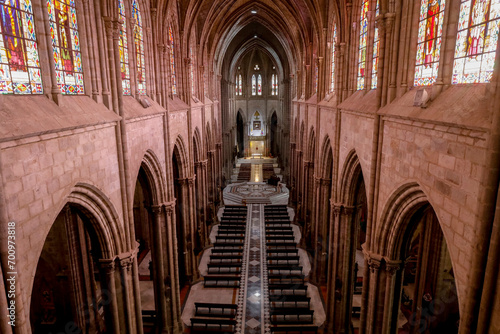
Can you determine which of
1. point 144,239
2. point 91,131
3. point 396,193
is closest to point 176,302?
point 144,239

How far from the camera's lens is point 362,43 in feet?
36.7

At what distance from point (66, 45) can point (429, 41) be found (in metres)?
8.05

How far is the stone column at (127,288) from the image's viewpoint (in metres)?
8.93

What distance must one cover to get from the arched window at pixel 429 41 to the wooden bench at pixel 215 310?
1101 cm

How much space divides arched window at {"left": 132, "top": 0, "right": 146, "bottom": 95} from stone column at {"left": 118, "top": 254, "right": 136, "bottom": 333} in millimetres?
5648

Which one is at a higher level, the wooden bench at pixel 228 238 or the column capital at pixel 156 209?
the column capital at pixel 156 209

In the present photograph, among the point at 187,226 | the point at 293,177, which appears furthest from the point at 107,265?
the point at 293,177

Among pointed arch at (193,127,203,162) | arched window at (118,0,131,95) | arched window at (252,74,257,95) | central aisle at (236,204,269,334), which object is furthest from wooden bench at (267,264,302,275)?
arched window at (252,74,257,95)

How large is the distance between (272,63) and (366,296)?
39.6m

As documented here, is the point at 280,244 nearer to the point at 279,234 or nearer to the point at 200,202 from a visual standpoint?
the point at 279,234

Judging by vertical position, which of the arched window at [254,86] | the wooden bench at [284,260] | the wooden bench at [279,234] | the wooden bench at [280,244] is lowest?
the wooden bench at [284,260]

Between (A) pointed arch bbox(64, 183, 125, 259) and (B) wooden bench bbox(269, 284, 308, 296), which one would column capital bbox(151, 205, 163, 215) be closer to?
(A) pointed arch bbox(64, 183, 125, 259)

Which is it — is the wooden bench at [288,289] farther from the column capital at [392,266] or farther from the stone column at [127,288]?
the stone column at [127,288]

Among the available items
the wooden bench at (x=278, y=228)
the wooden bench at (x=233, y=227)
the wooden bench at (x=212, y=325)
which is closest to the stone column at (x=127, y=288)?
the wooden bench at (x=212, y=325)
